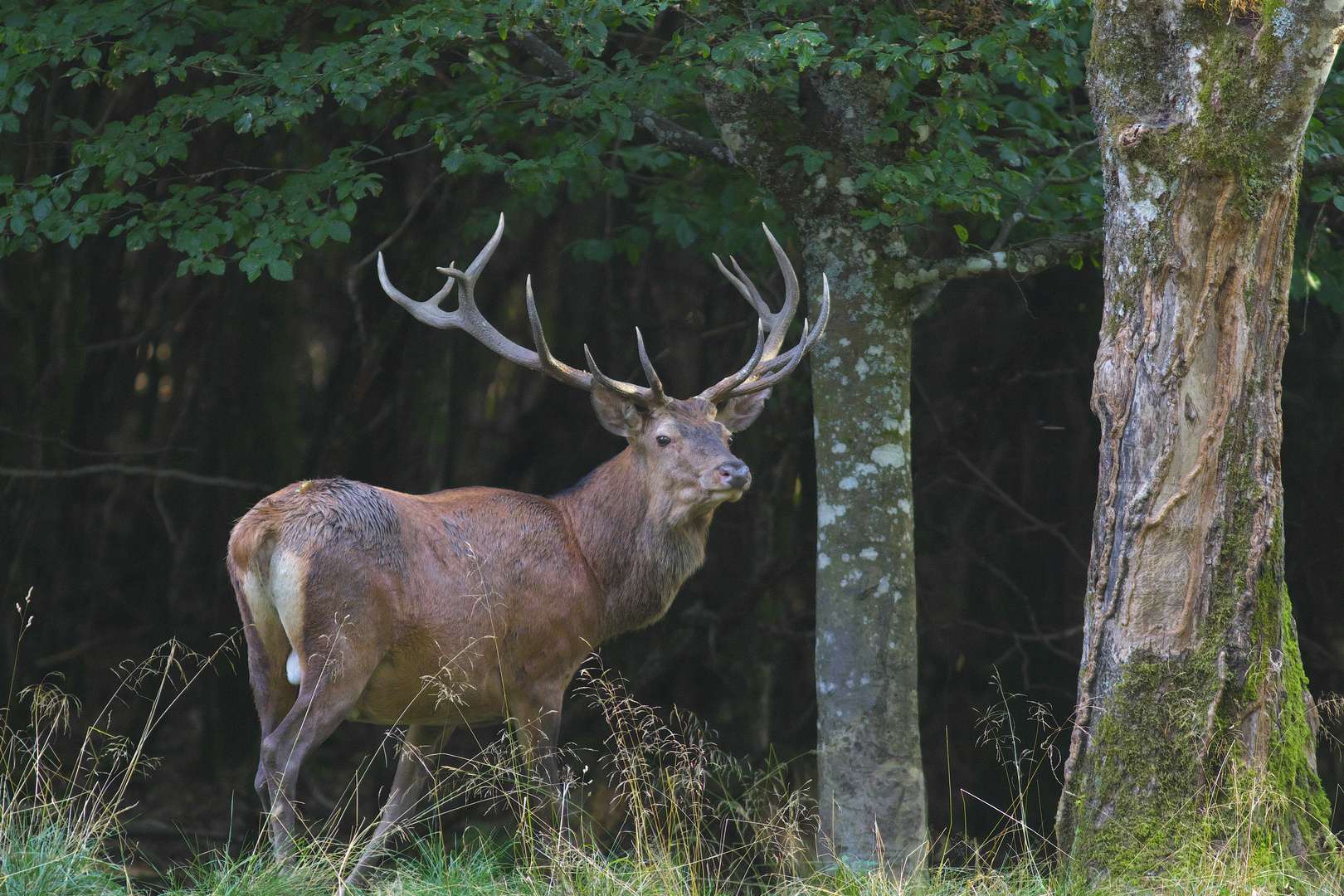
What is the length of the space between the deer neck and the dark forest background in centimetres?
254

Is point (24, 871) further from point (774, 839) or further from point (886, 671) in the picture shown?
point (886, 671)

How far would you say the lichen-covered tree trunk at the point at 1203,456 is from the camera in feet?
11.6

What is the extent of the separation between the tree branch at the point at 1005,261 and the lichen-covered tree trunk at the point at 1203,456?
5.32ft

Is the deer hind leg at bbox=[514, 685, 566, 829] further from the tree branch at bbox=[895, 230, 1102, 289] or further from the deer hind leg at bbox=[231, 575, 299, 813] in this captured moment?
the tree branch at bbox=[895, 230, 1102, 289]

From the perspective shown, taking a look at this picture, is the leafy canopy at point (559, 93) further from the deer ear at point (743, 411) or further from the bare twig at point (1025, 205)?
the deer ear at point (743, 411)

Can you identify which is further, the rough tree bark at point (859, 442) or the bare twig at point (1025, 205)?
the bare twig at point (1025, 205)

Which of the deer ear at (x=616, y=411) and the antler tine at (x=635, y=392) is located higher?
the antler tine at (x=635, y=392)

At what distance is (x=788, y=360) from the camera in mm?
5746

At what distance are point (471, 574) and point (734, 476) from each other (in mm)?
1099

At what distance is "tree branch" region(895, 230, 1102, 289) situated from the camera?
208 inches

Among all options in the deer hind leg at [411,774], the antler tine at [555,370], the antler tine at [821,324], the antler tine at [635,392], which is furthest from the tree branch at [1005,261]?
the deer hind leg at [411,774]

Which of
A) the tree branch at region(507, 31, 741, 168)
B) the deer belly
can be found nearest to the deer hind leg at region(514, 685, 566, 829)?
the deer belly

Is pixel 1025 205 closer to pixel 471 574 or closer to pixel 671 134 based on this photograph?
pixel 671 134

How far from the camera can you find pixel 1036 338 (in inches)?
336
